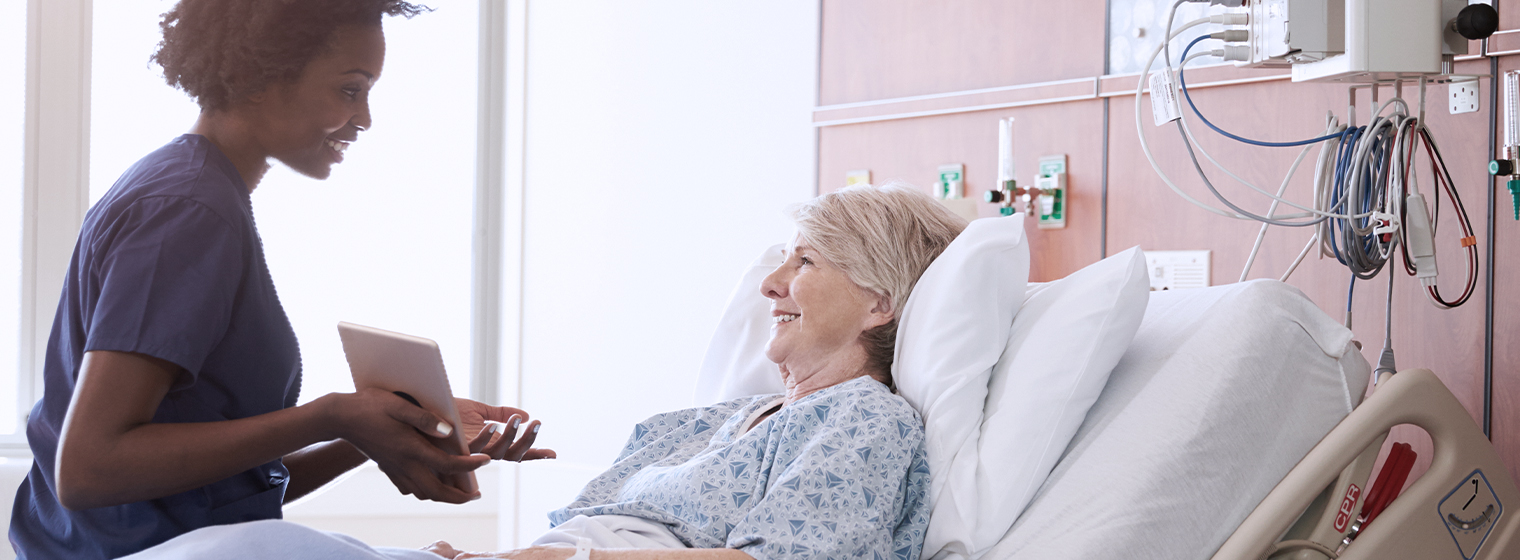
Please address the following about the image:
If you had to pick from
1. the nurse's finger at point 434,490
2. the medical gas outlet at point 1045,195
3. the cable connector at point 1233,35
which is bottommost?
the nurse's finger at point 434,490

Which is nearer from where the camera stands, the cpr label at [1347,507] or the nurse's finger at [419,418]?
the nurse's finger at [419,418]

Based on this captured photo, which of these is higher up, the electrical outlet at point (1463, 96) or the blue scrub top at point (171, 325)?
the electrical outlet at point (1463, 96)

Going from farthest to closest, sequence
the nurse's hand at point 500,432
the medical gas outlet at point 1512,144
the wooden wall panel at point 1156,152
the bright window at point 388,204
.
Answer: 1. the bright window at point 388,204
2. the wooden wall panel at point 1156,152
3. the medical gas outlet at point 1512,144
4. the nurse's hand at point 500,432

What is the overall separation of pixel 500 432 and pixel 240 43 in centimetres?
53

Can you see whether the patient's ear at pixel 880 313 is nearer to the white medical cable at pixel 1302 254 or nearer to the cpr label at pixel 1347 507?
the cpr label at pixel 1347 507

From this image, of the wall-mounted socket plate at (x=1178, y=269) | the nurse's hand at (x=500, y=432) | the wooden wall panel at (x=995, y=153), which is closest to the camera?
the nurse's hand at (x=500, y=432)

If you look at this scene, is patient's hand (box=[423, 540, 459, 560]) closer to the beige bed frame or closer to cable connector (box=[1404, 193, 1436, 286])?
the beige bed frame

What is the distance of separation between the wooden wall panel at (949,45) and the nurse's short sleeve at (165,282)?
6.04ft

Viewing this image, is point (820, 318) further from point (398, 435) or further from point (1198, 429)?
point (398, 435)

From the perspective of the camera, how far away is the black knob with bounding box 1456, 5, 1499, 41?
1.55 m

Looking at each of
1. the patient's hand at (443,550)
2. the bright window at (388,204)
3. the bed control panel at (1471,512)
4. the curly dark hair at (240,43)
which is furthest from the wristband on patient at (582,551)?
the bright window at (388,204)

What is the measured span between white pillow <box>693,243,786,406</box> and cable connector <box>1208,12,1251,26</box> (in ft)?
2.79

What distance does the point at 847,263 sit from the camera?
1582 mm

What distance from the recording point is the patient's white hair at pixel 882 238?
158cm
